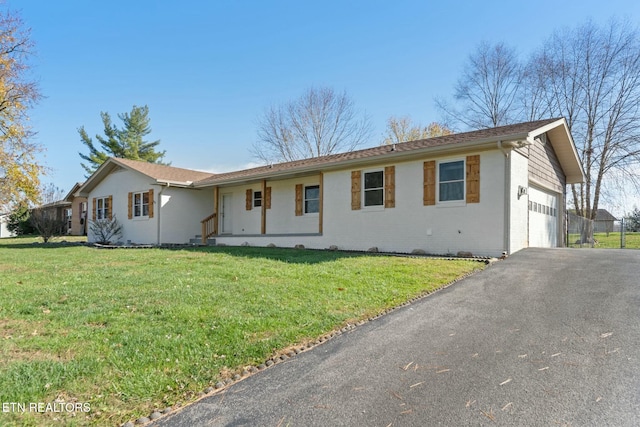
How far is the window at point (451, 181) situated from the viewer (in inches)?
403

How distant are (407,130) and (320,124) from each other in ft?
21.7

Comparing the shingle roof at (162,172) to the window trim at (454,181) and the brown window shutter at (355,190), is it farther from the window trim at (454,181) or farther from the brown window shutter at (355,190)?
the window trim at (454,181)

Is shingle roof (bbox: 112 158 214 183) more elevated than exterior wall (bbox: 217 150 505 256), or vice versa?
shingle roof (bbox: 112 158 214 183)

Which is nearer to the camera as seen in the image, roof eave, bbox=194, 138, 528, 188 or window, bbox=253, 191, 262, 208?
roof eave, bbox=194, 138, 528, 188

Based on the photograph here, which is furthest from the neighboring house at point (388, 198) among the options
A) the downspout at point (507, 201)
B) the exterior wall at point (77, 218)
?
the exterior wall at point (77, 218)

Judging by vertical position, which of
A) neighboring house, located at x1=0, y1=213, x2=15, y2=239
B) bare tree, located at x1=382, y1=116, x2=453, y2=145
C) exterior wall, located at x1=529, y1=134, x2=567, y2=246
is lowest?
neighboring house, located at x1=0, y1=213, x2=15, y2=239

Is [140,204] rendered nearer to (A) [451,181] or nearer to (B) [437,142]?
(B) [437,142]

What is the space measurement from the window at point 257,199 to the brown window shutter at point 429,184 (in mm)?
7804

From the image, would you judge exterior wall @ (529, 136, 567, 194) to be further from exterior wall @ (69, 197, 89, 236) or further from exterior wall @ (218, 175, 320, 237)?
exterior wall @ (69, 197, 89, 236)

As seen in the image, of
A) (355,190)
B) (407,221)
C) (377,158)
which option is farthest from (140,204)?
(407,221)

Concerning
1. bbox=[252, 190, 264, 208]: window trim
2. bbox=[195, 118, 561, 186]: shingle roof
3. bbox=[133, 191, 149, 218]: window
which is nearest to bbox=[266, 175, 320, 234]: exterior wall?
bbox=[252, 190, 264, 208]: window trim

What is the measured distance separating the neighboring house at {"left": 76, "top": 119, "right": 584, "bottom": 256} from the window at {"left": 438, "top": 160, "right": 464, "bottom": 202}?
0.03 meters

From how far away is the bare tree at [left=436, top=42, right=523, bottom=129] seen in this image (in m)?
26.8

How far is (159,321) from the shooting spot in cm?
435
